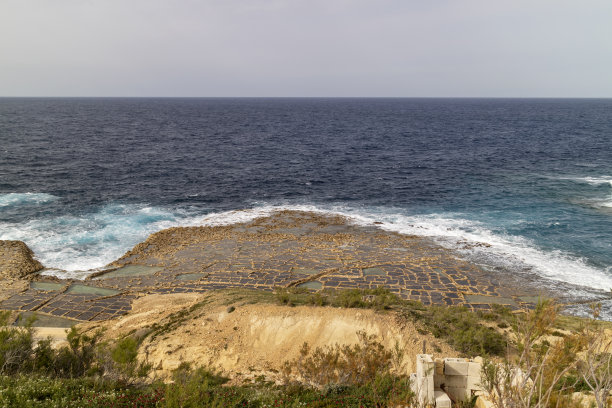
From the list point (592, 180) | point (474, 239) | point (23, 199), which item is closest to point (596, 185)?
point (592, 180)

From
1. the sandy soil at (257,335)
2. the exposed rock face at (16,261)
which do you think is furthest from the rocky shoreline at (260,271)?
the sandy soil at (257,335)

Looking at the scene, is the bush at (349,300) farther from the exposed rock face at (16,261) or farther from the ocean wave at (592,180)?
the ocean wave at (592,180)

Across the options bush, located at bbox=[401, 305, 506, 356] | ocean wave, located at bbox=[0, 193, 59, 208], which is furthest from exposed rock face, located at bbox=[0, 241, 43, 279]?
bush, located at bbox=[401, 305, 506, 356]

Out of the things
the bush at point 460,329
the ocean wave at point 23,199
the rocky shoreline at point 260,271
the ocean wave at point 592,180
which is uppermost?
the ocean wave at point 592,180

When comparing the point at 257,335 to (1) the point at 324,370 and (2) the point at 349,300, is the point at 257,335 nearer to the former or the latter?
A: (1) the point at 324,370

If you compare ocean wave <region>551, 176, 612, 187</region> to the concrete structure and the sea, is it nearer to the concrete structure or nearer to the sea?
the sea
